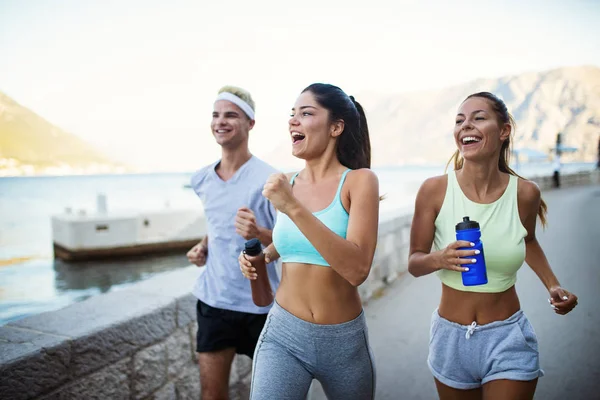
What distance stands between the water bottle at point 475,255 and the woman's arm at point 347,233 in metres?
0.36

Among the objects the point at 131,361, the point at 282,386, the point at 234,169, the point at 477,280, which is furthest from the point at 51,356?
the point at 477,280

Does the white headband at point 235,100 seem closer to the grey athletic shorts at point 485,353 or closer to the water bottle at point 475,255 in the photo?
the water bottle at point 475,255

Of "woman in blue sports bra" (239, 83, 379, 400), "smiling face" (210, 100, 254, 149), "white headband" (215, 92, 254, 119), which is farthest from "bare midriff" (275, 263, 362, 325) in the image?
"white headband" (215, 92, 254, 119)

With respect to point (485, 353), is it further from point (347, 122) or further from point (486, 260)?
point (347, 122)

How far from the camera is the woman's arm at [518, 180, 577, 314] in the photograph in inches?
77.5

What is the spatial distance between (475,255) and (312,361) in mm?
788

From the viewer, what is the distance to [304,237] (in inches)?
71.2

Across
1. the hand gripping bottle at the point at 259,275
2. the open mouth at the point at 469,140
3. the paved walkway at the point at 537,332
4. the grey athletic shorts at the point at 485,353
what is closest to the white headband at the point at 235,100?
the hand gripping bottle at the point at 259,275

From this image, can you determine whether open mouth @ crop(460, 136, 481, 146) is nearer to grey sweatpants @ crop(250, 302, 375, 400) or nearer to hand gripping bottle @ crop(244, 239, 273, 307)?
grey sweatpants @ crop(250, 302, 375, 400)

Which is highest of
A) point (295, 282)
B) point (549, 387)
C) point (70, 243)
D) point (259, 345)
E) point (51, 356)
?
point (295, 282)

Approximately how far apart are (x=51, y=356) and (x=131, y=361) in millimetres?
537

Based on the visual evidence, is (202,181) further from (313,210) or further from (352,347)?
(352,347)

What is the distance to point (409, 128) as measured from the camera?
162 metres

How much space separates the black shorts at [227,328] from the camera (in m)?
2.47
